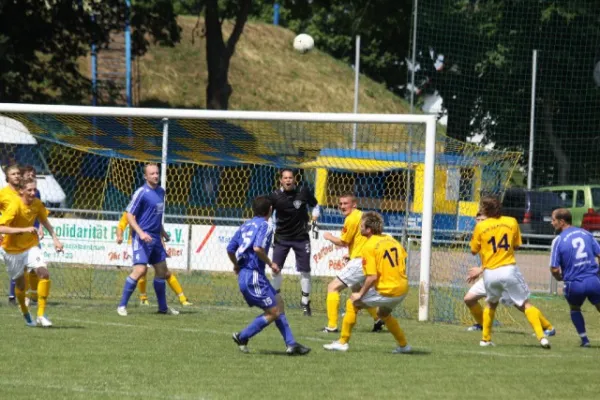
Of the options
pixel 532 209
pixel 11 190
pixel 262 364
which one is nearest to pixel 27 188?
pixel 11 190

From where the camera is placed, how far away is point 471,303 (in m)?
13.3

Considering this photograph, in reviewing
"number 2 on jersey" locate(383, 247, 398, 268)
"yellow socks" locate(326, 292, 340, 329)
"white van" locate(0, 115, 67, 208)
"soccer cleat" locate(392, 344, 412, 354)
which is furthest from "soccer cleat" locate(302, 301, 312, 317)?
"white van" locate(0, 115, 67, 208)

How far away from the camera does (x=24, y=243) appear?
43.3 ft

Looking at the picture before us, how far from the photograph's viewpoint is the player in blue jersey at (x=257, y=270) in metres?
11.2

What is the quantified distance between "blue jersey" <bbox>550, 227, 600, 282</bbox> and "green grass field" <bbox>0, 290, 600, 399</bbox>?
83 cm

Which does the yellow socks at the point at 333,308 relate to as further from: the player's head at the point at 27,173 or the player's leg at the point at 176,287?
the player's head at the point at 27,173

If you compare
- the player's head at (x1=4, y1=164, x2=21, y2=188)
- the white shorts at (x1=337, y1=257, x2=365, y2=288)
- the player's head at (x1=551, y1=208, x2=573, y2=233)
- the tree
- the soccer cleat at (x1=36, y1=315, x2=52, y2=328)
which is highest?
the tree

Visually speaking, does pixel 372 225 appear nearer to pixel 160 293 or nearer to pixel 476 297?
pixel 476 297

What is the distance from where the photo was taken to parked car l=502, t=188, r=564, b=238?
99.3ft

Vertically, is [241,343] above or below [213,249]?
below

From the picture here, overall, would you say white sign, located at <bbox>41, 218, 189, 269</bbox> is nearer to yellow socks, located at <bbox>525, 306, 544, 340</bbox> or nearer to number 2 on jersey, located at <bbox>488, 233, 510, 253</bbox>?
number 2 on jersey, located at <bbox>488, 233, 510, 253</bbox>

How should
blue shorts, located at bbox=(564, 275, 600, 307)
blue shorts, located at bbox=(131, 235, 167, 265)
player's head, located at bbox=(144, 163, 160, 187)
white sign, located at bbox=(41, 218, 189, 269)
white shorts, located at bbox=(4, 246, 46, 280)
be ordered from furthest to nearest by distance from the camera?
1. white sign, located at bbox=(41, 218, 189, 269)
2. blue shorts, located at bbox=(131, 235, 167, 265)
3. player's head, located at bbox=(144, 163, 160, 187)
4. white shorts, located at bbox=(4, 246, 46, 280)
5. blue shorts, located at bbox=(564, 275, 600, 307)

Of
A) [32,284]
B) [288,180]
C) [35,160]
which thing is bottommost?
[32,284]

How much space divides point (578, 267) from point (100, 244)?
35.8 ft
